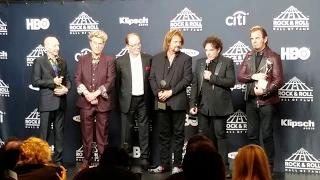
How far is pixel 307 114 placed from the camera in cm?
636

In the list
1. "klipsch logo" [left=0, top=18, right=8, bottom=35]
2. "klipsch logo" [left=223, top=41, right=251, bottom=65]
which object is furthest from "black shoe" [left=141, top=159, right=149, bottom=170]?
"klipsch logo" [left=0, top=18, right=8, bottom=35]

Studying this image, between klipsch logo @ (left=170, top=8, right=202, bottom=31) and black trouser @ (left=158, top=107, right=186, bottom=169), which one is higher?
klipsch logo @ (left=170, top=8, right=202, bottom=31)

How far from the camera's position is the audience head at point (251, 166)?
10.8ft

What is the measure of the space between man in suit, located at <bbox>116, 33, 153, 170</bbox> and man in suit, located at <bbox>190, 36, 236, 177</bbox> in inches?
25.7

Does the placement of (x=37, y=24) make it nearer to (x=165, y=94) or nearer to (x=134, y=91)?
(x=134, y=91)

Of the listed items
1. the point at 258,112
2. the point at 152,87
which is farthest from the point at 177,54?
the point at 258,112

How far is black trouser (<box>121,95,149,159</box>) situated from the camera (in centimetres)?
637

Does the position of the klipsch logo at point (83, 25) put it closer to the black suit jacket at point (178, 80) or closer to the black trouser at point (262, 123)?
the black suit jacket at point (178, 80)

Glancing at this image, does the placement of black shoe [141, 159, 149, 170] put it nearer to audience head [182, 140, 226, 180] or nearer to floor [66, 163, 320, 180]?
floor [66, 163, 320, 180]

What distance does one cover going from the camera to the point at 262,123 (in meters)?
5.91

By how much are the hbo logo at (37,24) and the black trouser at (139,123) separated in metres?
1.80

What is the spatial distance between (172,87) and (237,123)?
3.37 ft

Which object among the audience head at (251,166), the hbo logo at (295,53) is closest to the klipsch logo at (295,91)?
the hbo logo at (295,53)

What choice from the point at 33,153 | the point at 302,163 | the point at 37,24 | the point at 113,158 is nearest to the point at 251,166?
the point at 113,158
